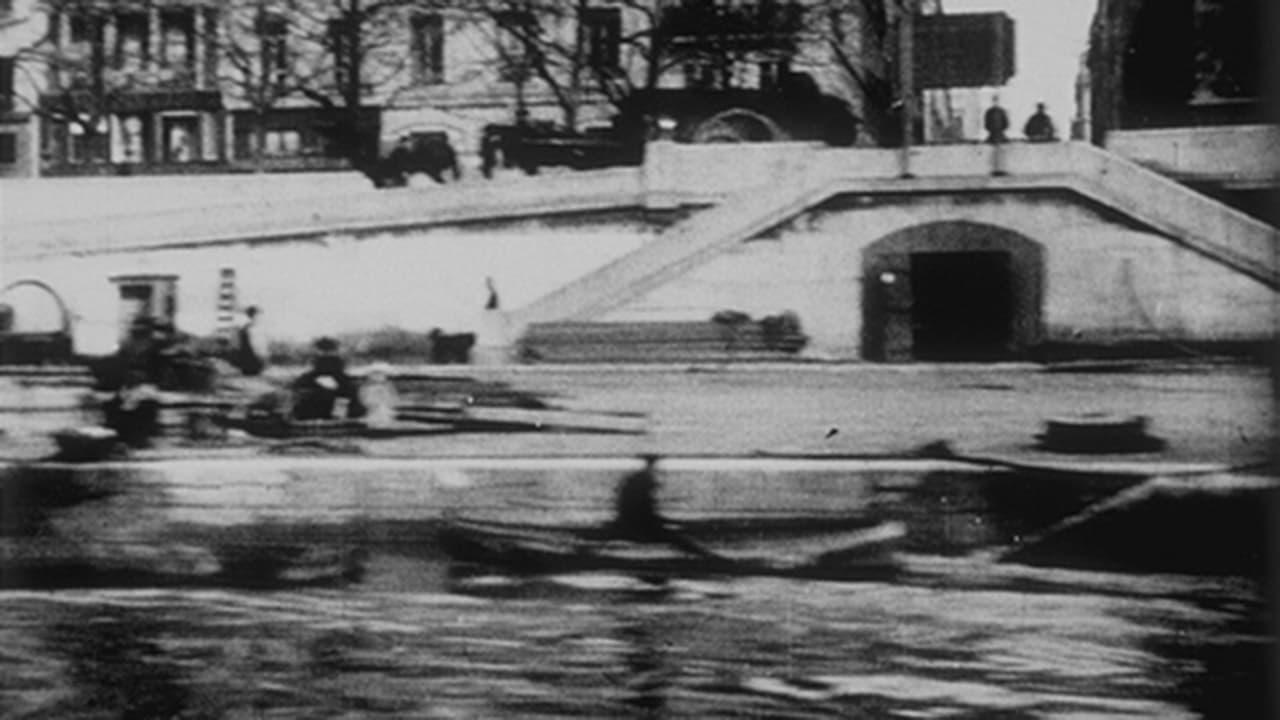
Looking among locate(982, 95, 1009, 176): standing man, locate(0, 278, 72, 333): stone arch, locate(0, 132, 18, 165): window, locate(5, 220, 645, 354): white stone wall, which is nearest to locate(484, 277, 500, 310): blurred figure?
locate(5, 220, 645, 354): white stone wall

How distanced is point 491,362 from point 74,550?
1388mm

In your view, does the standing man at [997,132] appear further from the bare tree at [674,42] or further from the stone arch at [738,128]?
the stone arch at [738,128]

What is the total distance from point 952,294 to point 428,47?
172 centimetres

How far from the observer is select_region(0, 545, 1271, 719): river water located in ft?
13.8

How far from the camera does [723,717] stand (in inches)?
167

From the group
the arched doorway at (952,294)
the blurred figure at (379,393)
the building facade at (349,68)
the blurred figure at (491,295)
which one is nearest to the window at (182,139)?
the building facade at (349,68)

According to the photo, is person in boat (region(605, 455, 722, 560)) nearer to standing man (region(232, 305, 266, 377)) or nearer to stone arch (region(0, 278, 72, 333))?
standing man (region(232, 305, 266, 377))

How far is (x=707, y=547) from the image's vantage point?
4.41 meters

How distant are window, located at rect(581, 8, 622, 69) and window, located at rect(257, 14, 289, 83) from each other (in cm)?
93

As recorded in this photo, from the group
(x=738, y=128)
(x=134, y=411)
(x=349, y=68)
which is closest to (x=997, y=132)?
(x=738, y=128)

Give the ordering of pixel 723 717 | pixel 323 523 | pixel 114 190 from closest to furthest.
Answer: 1. pixel 723 717
2. pixel 323 523
3. pixel 114 190

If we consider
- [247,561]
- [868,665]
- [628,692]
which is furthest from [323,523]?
[868,665]

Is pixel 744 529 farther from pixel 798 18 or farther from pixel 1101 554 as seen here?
pixel 798 18

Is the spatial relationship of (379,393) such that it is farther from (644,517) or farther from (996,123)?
(996,123)
